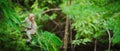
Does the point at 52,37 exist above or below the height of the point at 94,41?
above

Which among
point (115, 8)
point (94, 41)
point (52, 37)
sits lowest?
point (94, 41)

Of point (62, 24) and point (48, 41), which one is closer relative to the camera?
point (48, 41)

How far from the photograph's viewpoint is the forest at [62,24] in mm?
2488

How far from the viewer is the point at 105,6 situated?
251 cm

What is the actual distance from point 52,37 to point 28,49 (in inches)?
111

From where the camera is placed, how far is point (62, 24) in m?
7.88

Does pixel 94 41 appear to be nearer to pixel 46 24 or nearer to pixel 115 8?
pixel 46 24

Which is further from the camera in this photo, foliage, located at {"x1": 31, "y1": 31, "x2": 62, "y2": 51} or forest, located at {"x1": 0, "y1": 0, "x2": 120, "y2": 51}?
foliage, located at {"x1": 31, "y1": 31, "x2": 62, "y2": 51}

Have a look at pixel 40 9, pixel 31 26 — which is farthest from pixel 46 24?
pixel 31 26

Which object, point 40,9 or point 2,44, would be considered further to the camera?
point 40,9

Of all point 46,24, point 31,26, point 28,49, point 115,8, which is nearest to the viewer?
point 115,8

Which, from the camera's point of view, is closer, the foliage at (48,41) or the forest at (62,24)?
the forest at (62,24)

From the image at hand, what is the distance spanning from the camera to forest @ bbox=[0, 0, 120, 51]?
8.16 feet

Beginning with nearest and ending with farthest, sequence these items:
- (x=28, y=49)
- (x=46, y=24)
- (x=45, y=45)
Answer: (x=45, y=45) → (x=28, y=49) → (x=46, y=24)
